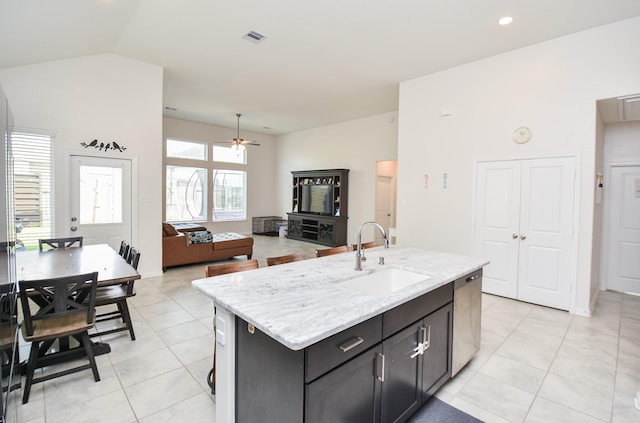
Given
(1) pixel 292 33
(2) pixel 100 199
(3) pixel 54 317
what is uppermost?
(1) pixel 292 33

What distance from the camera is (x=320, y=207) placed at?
8.84m

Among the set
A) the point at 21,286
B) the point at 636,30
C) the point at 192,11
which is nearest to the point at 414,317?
the point at 21,286

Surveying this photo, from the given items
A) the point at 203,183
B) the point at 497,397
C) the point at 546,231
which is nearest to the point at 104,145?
the point at 203,183

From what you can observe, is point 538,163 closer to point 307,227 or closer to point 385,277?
point 385,277

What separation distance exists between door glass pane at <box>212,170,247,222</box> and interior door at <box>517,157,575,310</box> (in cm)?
813

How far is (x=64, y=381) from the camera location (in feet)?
7.66

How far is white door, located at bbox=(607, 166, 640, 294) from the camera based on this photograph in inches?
180

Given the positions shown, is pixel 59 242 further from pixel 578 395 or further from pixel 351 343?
pixel 578 395

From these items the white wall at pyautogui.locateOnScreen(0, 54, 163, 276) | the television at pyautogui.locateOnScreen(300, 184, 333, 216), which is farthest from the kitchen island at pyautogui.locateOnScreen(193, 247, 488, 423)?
the television at pyautogui.locateOnScreen(300, 184, 333, 216)

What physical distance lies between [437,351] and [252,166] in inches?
364

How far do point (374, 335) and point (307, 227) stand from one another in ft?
25.3

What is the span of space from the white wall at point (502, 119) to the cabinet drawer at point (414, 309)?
2.87m

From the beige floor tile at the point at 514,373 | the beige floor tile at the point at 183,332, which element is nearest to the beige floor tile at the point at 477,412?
the beige floor tile at the point at 514,373

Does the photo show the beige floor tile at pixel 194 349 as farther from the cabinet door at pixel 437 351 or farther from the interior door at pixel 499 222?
the interior door at pixel 499 222
